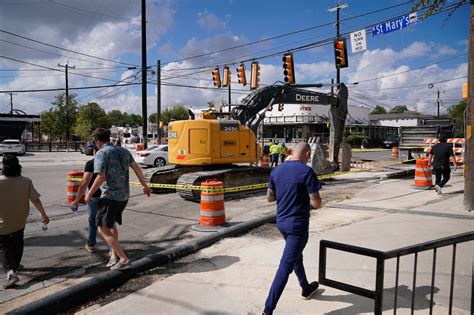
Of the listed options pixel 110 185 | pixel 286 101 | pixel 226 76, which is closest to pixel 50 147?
pixel 226 76

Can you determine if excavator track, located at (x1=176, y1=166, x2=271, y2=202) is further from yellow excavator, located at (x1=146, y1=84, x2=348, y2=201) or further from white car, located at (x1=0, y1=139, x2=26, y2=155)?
white car, located at (x1=0, y1=139, x2=26, y2=155)

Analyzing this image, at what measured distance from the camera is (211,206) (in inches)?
319

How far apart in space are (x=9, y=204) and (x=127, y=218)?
14.4ft

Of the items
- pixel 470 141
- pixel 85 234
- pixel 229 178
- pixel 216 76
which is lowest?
pixel 85 234

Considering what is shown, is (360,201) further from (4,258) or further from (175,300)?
(4,258)

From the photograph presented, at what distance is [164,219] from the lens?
30.7 ft

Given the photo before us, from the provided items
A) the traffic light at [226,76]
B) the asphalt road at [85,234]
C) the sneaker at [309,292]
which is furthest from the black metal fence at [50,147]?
the sneaker at [309,292]

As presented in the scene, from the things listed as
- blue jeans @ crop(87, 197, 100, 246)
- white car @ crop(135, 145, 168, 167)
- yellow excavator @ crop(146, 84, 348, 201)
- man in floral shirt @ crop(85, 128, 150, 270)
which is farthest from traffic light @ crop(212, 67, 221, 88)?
→ man in floral shirt @ crop(85, 128, 150, 270)

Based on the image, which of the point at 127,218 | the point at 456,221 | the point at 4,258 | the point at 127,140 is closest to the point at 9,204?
the point at 4,258

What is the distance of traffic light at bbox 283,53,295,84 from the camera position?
19.8 metres

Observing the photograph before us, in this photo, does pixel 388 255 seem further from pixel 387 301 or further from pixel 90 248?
pixel 90 248

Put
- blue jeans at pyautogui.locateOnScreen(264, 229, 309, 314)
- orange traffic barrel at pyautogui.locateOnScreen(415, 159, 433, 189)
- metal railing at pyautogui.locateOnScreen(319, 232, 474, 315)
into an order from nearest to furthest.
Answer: metal railing at pyautogui.locateOnScreen(319, 232, 474, 315) → blue jeans at pyautogui.locateOnScreen(264, 229, 309, 314) → orange traffic barrel at pyautogui.locateOnScreen(415, 159, 433, 189)

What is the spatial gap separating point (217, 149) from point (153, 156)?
35.7 ft

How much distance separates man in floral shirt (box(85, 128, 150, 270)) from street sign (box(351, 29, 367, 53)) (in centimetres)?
1376
